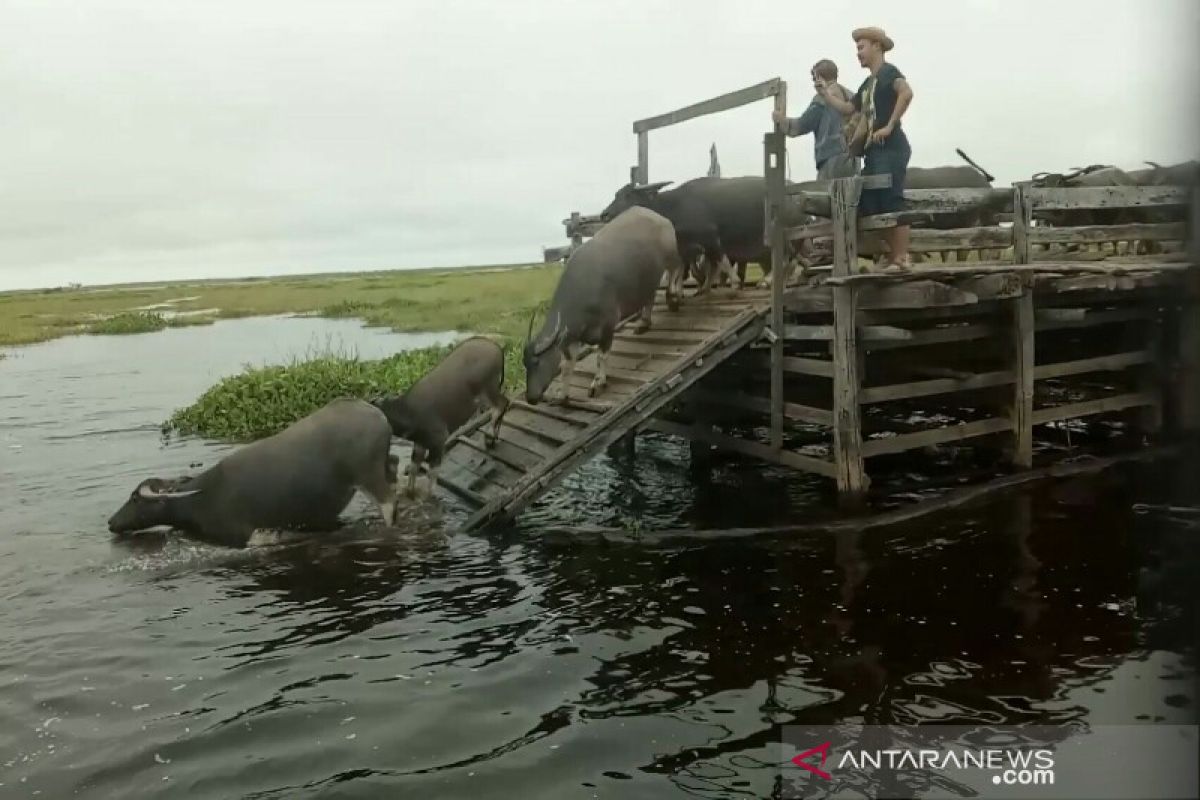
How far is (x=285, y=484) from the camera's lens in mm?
10188

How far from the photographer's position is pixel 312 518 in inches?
A: 410

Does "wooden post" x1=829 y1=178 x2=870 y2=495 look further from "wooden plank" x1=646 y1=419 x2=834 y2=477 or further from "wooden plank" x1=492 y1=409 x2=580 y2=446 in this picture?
"wooden plank" x1=492 y1=409 x2=580 y2=446

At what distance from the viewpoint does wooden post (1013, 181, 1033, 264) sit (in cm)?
1109

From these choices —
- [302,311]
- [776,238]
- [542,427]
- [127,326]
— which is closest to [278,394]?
[542,427]

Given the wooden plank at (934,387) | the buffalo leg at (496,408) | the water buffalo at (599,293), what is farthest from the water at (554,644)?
the water buffalo at (599,293)

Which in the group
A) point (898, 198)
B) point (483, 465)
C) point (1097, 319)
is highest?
point (898, 198)

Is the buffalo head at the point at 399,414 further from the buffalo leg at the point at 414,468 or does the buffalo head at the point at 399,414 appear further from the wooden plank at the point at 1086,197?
the wooden plank at the point at 1086,197

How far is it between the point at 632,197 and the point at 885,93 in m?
4.02

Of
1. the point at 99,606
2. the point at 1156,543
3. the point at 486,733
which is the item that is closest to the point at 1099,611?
the point at 1156,543

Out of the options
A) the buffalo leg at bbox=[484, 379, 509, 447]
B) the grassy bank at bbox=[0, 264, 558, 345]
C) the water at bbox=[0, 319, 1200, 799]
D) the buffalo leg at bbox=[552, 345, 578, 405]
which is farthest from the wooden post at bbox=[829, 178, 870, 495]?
the grassy bank at bbox=[0, 264, 558, 345]

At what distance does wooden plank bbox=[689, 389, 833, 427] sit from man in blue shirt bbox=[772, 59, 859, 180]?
9.42 ft

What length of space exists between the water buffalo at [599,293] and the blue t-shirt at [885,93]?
2.90 meters

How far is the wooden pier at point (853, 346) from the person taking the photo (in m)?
10.4

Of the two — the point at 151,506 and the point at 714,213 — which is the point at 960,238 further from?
the point at 151,506
